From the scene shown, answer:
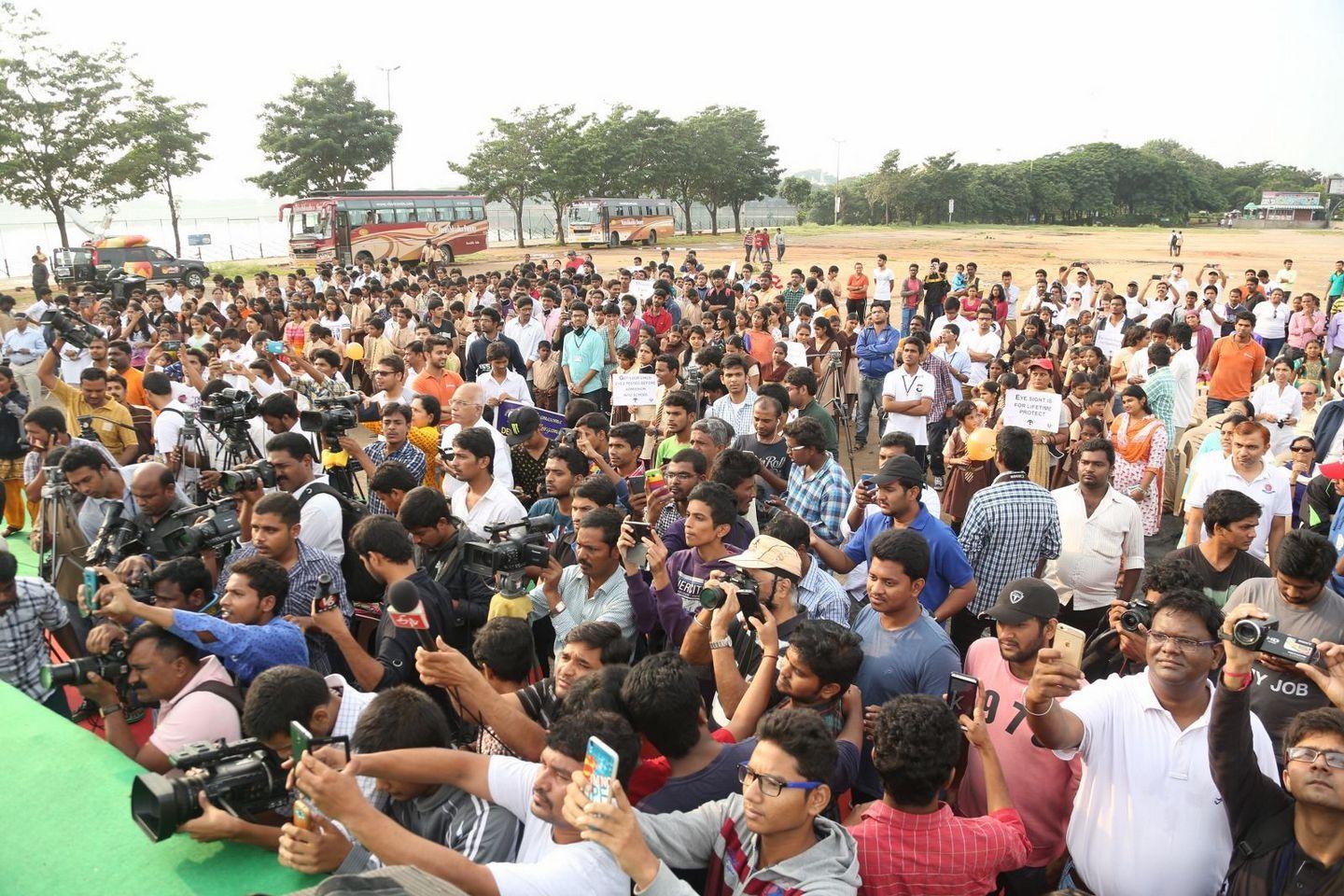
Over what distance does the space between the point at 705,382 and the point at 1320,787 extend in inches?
216

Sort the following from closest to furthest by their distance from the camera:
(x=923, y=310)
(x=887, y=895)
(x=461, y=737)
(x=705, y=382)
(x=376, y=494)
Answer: (x=887, y=895), (x=461, y=737), (x=376, y=494), (x=705, y=382), (x=923, y=310)

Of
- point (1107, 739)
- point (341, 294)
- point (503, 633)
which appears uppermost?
point (341, 294)

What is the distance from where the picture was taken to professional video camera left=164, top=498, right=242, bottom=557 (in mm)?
4172

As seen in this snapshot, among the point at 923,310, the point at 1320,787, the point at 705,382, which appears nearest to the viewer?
the point at 1320,787

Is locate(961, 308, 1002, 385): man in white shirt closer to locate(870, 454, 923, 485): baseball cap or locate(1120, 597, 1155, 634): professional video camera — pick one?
locate(870, 454, 923, 485): baseball cap

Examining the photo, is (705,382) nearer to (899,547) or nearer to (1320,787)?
(899,547)

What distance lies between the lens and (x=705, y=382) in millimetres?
7457

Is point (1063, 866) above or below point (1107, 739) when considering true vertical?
below

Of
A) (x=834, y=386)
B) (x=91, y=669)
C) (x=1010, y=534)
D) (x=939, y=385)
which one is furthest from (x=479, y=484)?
(x=834, y=386)

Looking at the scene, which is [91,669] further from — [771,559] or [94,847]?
[771,559]

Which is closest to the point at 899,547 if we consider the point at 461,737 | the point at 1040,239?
the point at 461,737

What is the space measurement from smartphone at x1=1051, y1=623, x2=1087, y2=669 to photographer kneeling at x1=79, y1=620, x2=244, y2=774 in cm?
271

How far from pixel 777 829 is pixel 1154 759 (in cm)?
131

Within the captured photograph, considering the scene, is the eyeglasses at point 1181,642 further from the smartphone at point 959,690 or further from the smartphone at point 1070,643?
the smartphone at point 959,690
